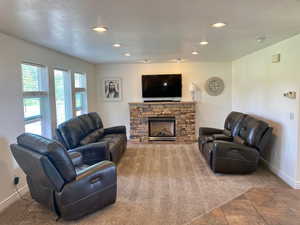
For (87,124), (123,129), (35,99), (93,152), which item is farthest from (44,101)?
(123,129)

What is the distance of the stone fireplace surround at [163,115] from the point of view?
6883 mm

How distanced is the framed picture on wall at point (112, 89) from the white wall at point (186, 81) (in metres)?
0.13

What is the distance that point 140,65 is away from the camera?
23.2 feet

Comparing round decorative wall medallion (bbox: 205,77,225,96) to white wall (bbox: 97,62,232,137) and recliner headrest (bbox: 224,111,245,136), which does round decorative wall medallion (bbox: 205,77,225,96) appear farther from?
recliner headrest (bbox: 224,111,245,136)

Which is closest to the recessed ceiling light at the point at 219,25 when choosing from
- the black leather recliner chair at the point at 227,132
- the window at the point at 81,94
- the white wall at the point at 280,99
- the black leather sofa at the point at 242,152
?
the white wall at the point at 280,99

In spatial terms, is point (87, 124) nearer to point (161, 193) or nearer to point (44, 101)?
point (44, 101)

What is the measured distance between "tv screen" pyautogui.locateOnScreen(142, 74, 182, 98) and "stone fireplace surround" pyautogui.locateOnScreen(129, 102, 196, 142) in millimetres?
325

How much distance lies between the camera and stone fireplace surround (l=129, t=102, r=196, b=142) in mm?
6883

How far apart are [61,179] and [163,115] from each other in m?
4.64

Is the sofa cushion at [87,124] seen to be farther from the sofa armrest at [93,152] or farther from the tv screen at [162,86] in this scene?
the tv screen at [162,86]

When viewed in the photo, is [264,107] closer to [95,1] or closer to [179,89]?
[179,89]

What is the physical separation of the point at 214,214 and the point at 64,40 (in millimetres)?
3336

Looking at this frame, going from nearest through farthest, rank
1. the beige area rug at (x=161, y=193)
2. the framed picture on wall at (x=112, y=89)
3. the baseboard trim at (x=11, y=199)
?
the beige area rug at (x=161, y=193) < the baseboard trim at (x=11, y=199) < the framed picture on wall at (x=112, y=89)

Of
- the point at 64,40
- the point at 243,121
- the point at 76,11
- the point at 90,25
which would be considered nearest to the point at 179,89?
the point at 243,121
